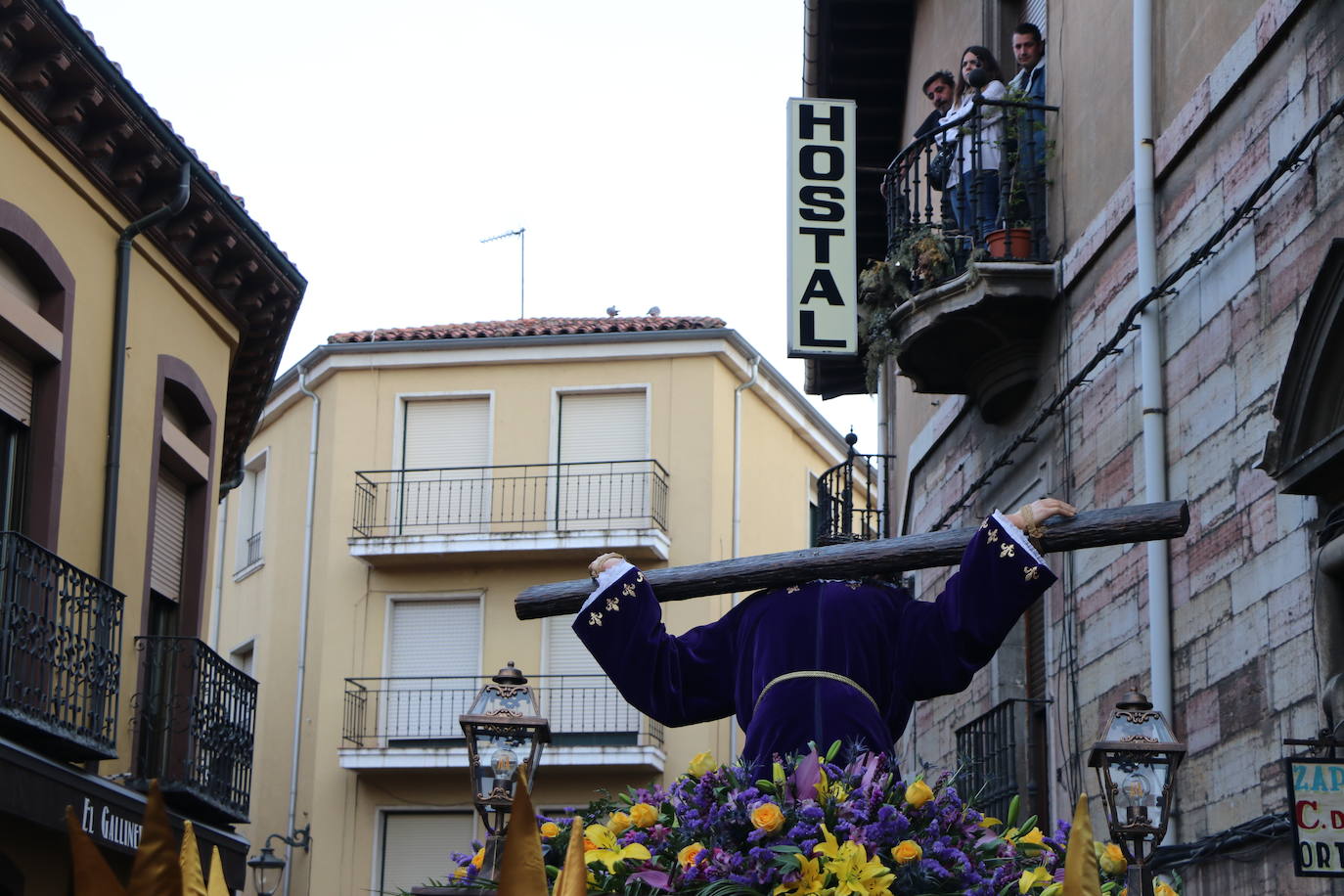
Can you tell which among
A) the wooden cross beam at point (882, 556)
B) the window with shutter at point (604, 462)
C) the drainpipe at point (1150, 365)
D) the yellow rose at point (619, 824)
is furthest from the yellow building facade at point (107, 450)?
the window with shutter at point (604, 462)

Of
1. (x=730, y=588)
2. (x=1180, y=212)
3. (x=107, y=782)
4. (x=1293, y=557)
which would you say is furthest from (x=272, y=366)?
(x=730, y=588)

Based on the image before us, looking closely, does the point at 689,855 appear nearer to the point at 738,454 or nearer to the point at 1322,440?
the point at 1322,440

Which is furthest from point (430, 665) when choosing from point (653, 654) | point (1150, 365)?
point (653, 654)

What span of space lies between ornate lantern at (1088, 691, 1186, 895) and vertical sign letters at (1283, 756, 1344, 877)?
0.85m

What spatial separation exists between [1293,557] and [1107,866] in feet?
10.2

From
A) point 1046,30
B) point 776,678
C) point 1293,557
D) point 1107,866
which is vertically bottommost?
point 1107,866

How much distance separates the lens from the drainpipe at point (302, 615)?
2677cm

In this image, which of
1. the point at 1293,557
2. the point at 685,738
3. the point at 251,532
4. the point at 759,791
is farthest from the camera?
the point at 251,532

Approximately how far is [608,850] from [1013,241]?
803cm

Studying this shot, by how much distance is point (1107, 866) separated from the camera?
5363 mm

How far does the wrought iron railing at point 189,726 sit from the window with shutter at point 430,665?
33.2 feet

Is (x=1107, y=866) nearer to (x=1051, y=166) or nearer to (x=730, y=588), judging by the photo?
(x=730, y=588)

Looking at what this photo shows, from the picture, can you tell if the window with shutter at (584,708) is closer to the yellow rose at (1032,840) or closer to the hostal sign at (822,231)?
the hostal sign at (822,231)

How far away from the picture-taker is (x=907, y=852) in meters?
4.45
